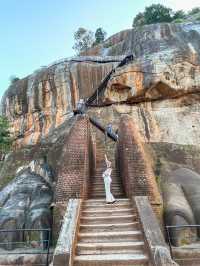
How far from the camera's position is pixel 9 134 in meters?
22.9

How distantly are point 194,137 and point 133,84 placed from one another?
5.19 meters

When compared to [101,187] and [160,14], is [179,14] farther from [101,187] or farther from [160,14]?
[101,187]

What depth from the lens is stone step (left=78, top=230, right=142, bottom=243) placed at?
293 inches

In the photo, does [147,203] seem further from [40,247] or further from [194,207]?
[40,247]

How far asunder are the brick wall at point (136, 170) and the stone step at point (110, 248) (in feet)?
7.58

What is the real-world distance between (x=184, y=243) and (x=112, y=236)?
7.55 ft

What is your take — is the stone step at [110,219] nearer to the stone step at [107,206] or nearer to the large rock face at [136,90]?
the stone step at [107,206]

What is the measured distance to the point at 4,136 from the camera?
22.1m

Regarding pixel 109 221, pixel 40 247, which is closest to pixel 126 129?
pixel 109 221

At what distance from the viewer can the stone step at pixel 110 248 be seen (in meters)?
6.97

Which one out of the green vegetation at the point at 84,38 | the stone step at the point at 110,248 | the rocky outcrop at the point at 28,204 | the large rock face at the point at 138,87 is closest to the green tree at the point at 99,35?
the green vegetation at the point at 84,38

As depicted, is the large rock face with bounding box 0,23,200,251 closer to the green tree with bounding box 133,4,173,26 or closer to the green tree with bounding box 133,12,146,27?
the green tree with bounding box 133,4,173,26

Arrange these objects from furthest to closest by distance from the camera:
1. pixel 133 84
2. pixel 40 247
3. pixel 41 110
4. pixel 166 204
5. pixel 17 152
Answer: pixel 41 110
pixel 133 84
pixel 17 152
pixel 166 204
pixel 40 247

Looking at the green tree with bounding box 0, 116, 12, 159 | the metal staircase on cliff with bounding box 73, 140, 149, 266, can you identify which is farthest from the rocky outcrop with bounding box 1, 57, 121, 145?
the metal staircase on cliff with bounding box 73, 140, 149, 266
